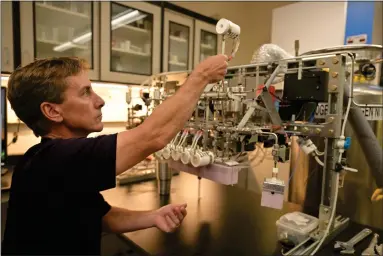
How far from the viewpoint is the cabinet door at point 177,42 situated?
1979 mm

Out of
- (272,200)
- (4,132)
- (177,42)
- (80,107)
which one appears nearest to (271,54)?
(272,200)

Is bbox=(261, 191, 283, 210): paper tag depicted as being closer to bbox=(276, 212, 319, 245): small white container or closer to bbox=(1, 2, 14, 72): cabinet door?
bbox=(276, 212, 319, 245): small white container

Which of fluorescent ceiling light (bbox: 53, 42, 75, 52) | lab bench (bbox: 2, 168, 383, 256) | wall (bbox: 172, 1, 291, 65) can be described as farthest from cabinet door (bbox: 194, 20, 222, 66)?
lab bench (bbox: 2, 168, 383, 256)

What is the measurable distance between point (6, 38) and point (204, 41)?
4.70 ft

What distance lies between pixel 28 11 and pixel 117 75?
60 centimetres

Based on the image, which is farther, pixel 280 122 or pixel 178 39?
pixel 178 39

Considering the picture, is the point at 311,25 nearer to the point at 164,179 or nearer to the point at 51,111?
the point at 164,179

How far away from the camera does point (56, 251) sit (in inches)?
26.3

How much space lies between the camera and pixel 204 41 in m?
2.24

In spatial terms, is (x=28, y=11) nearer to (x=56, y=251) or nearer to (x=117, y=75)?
(x=117, y=75)

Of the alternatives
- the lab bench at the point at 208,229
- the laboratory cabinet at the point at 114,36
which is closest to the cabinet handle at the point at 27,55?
the laboratory cabinet at the point at 114,36

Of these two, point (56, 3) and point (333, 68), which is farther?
point (56, 3)

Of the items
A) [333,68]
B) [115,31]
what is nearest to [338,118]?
[333,68]

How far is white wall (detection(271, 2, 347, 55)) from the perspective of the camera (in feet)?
5.58
